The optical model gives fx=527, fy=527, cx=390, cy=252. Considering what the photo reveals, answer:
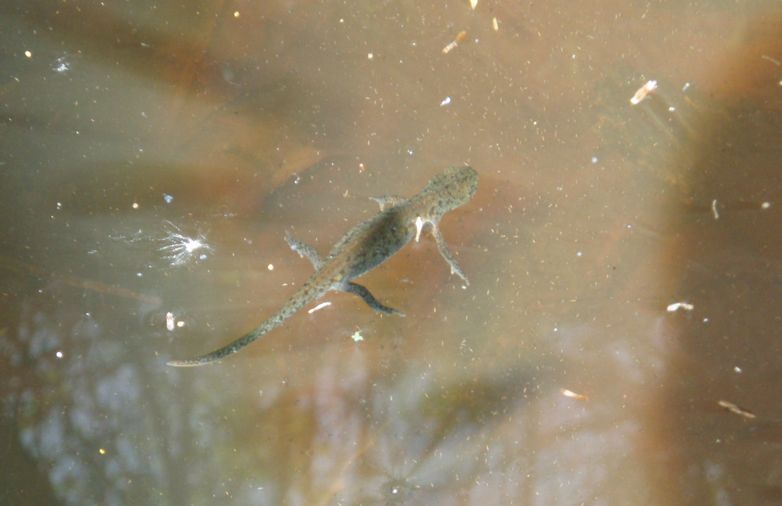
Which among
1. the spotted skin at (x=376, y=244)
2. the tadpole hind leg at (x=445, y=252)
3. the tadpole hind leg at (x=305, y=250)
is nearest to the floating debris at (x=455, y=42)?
the spotted skin at (x=376, y=244)

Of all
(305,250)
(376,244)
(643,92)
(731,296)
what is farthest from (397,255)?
(731,296)

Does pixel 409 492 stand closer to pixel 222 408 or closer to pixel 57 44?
pixel 222 408

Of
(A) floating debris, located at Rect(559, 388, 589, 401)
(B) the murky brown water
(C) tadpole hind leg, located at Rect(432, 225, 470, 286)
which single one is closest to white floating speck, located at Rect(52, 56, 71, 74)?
(B) the murky brown water

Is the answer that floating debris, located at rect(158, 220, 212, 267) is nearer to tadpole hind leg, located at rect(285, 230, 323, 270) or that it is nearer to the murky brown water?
the murky brown water

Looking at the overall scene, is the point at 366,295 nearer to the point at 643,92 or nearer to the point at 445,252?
the point at 445,252

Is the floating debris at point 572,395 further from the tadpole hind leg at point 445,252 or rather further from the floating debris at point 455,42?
the floating debris at point 455,42

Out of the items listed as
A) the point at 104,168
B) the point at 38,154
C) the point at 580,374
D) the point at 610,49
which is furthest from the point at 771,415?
Answer: the point at 38,154
